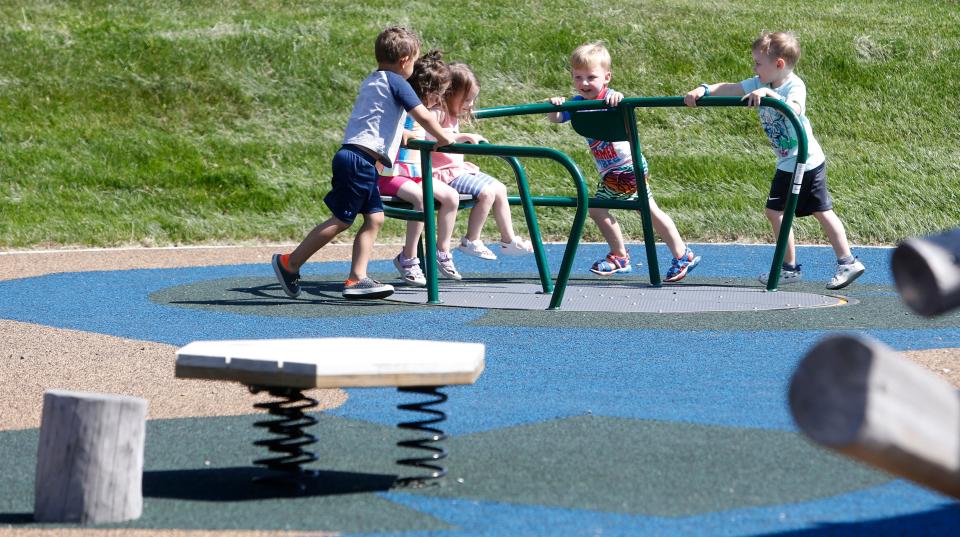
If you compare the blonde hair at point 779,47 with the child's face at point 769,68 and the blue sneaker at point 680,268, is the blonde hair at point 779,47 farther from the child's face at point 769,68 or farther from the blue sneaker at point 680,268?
the blue sneaker at point 680,268

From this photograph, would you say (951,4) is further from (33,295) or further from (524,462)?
(524,462)

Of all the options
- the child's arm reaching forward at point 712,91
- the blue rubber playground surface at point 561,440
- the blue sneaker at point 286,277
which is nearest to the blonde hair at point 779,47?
the child's arm reaching forward at point 712,91

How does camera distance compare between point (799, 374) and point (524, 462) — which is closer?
point (799, 374)

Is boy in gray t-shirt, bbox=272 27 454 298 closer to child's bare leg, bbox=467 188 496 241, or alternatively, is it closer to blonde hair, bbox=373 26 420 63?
blonde hair, bbox=373 26 420 63

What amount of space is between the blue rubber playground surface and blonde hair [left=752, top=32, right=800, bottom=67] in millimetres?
1534

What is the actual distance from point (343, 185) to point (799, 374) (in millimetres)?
5278

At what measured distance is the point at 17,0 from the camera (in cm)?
1883

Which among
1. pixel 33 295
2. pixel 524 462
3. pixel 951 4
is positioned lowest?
pixel 33 295

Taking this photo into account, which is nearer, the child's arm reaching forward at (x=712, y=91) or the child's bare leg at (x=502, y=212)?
the child's arm reaching forward at (x=712, y=91)

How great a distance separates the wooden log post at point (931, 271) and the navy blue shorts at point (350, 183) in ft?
17.3

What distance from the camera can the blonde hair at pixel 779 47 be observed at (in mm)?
7766

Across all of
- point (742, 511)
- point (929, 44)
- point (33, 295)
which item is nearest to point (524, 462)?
point (742, 511)

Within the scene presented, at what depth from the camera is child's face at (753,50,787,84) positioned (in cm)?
781

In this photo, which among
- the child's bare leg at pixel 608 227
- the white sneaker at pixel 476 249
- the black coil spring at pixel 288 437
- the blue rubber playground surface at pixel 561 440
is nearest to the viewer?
the blue rubber playground surface at pixel 561 440
